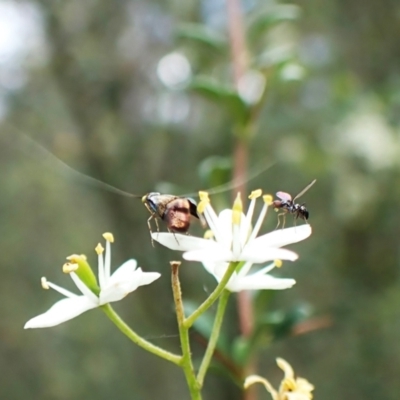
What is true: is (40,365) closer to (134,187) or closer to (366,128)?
(134,187)

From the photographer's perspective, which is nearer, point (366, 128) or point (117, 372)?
point (366, 128)

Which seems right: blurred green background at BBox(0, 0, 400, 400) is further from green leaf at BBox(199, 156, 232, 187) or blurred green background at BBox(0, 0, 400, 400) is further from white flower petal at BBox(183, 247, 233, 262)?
white flower petal at BBox(183, 247, 233, 262)

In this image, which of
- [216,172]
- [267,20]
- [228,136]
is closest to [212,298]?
[216,172]

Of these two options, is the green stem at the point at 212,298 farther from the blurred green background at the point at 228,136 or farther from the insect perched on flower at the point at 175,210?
the blurred green background at the point at 228,136

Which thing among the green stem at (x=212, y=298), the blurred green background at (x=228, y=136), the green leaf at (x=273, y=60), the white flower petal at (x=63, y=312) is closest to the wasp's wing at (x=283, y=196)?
the green stem at (x=212, y=298)

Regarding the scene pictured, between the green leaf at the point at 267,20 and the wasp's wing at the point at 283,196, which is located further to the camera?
the green leaf at the point at 267,20

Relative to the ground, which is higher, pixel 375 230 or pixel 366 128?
pixel 366 128

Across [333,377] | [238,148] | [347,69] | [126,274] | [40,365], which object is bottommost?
[40,365]

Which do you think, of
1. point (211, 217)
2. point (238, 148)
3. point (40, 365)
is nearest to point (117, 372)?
point (40, 365)

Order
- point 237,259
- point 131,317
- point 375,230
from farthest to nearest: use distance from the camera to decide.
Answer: point 131,317
point 375,230
point 237,259
